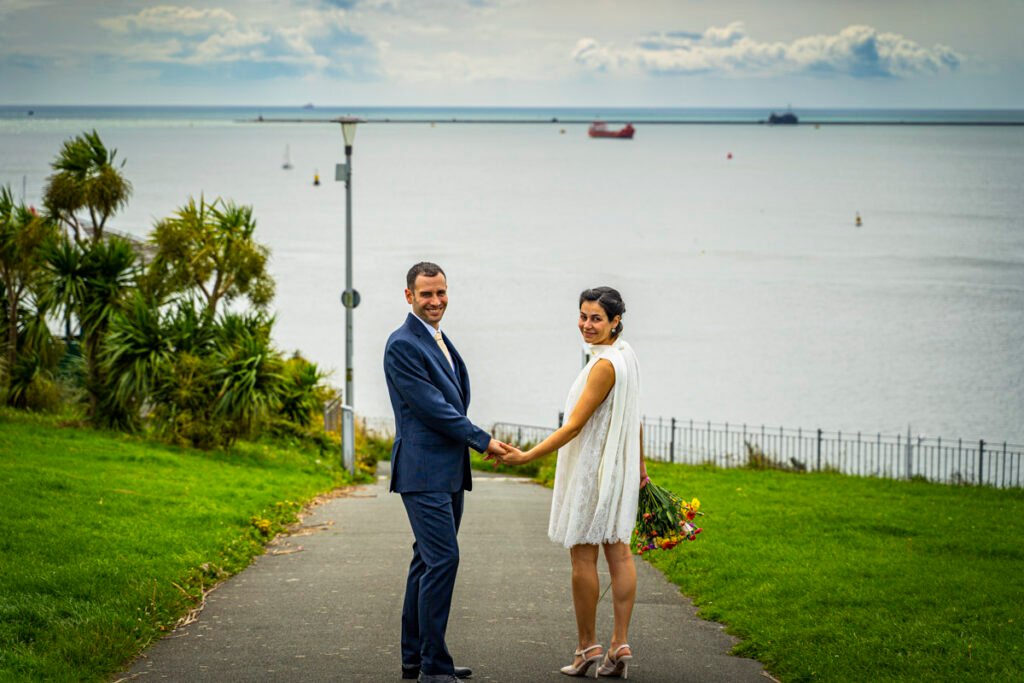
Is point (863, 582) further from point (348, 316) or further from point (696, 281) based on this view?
point (696, 281)

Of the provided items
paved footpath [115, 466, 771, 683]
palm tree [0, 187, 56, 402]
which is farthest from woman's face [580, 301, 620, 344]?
palm tree [0, 187, 56, 402]

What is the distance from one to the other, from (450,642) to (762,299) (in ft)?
164

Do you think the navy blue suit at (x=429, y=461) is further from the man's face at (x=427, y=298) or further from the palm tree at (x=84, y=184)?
the palm tree at (x=84, y=184)

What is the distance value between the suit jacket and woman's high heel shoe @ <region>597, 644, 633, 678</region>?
121 centimetres

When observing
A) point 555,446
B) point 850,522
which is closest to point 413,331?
point 555,446

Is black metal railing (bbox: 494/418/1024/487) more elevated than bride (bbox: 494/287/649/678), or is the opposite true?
bride (bbox: 494/287/649/678)

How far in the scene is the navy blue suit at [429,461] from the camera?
6.18 meters

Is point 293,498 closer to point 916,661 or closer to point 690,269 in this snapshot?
point 916,661

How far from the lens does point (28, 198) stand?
71188mm

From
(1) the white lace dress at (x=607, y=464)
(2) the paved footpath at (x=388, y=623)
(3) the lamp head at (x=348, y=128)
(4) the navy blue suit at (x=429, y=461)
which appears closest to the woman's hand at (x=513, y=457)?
(1) the white lace dress at (x=607, y=464)

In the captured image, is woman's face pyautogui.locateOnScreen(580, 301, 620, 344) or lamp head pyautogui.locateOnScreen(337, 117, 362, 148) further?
lamp head pyautogui.locateOnScreen(337, 117, 362, 148)

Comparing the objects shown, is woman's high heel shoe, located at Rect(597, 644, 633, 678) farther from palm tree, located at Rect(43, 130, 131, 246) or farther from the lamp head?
the lamp head

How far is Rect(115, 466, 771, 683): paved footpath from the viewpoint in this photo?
6.71 metres

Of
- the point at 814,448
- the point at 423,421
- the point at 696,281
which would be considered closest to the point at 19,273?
the point at 423,421
